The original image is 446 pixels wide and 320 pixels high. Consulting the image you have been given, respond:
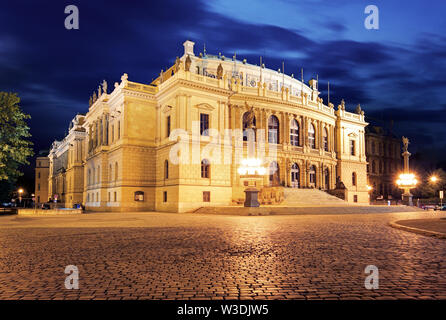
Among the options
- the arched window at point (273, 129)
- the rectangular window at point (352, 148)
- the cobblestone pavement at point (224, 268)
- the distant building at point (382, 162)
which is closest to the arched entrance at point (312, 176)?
the arched window at point (273, 129)

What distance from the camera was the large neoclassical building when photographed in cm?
4156

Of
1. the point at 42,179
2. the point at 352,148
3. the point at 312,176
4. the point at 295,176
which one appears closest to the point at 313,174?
the point at 312,176

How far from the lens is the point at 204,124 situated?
142ft

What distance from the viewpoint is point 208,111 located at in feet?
143

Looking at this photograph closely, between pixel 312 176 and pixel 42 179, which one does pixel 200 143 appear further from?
pixel 42 179

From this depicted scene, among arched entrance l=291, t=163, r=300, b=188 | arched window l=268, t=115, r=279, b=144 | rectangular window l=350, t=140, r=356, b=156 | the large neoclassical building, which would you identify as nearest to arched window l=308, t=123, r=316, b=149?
the large neoclassical building

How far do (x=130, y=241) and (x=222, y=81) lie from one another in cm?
3416

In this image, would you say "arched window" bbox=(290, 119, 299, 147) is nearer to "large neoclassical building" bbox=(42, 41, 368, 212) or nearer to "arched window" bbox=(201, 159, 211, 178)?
"large neoclassical building" bbox=(42, 41, 368, 212)

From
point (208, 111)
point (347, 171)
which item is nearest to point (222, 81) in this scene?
point (208, 111)

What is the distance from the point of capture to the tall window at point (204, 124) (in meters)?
43.1

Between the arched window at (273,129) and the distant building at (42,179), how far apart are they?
94.3 m

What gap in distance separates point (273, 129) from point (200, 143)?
13.7m
